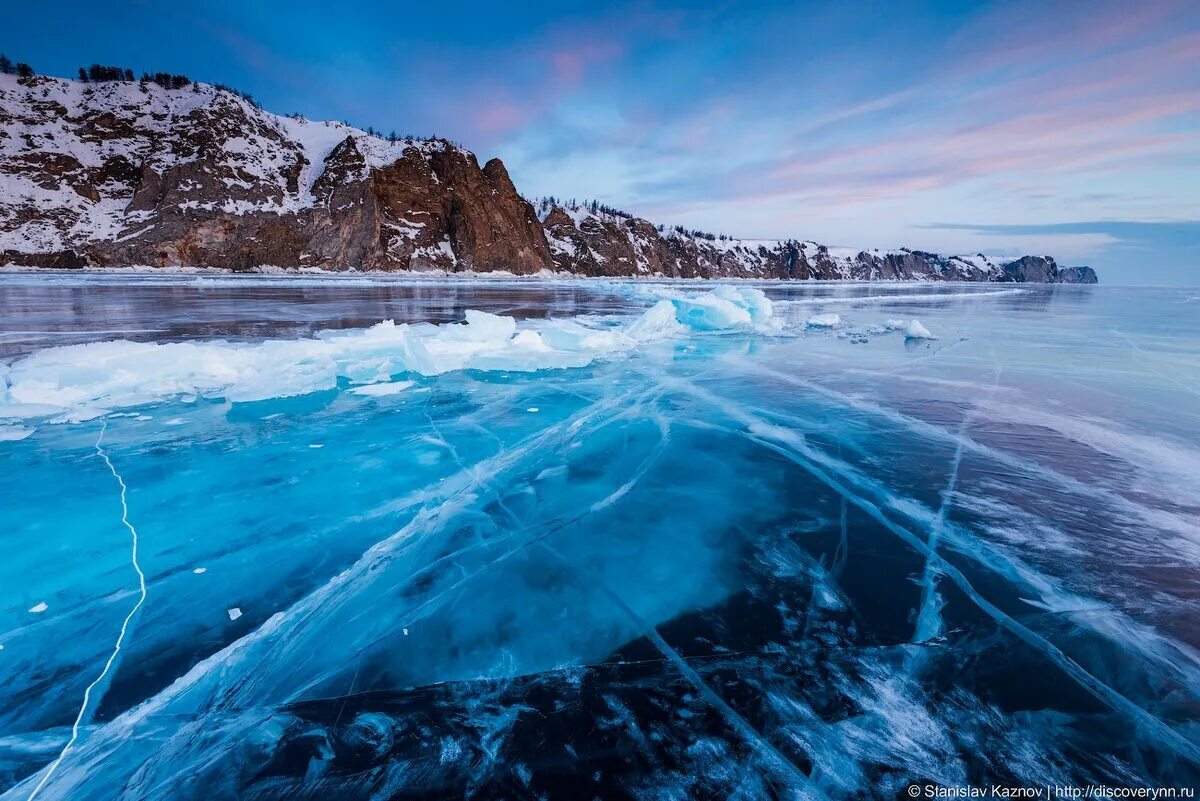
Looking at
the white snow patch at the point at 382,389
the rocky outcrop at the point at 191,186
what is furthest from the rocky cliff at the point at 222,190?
the white snow patch at the point at 382,389

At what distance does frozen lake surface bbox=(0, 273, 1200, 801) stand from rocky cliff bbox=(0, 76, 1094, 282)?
54.5 m

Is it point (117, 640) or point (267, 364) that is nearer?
point (117, 640)

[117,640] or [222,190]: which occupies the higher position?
[222,190]

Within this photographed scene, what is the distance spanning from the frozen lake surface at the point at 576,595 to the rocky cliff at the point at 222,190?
179ft

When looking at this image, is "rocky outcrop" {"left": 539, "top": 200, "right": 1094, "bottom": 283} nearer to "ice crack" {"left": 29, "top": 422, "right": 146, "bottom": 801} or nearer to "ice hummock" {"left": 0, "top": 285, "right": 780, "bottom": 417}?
"ice hummock" {"left": 0, "top": 285, "right": 780, "bottom": 417}

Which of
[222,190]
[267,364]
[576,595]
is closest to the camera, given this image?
[576,595]

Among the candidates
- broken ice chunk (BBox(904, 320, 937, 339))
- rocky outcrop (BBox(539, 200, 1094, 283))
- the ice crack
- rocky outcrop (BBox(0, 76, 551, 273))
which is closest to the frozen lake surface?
the ice crack

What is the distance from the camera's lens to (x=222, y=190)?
156 ft

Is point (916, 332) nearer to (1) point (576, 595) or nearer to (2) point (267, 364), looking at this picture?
(1) point (576, 595)

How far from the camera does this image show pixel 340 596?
7.92ft

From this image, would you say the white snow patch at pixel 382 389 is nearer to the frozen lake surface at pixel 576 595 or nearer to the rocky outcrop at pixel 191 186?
the frozen lake surface at pixel 576 595

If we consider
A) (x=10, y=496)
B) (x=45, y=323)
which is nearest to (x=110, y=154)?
(x=45, y=323)

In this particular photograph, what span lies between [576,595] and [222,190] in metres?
62.4

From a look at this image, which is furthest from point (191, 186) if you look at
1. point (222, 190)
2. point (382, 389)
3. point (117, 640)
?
point (117, 640)
